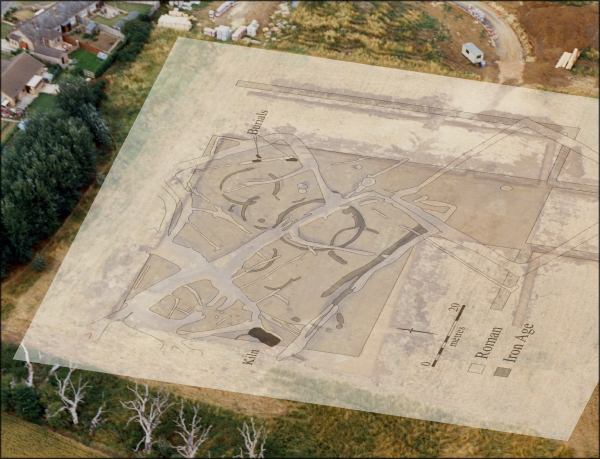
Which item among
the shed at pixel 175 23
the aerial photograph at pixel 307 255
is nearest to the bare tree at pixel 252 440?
the aerial photograph at pixel 307 255

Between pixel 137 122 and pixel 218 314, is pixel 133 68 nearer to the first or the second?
pixel 137 122

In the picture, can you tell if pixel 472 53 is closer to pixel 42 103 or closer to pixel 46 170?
pixel 46 170

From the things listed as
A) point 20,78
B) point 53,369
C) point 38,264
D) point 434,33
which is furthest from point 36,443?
point 434,33

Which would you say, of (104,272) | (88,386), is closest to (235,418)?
(88,386)

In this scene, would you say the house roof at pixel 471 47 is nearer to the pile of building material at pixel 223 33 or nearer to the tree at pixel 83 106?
the pile of building material at pixel 223 33

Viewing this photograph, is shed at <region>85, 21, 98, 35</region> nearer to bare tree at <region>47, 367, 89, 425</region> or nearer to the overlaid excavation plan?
the overlaid excavation plan
